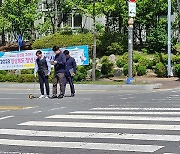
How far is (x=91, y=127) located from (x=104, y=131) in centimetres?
67

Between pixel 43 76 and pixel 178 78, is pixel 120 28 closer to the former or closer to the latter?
pixel 178 78

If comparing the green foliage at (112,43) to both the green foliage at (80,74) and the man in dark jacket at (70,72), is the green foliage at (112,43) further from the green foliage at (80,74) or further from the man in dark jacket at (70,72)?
the man in dark jacket at (70,72)

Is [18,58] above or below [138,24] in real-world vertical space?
below

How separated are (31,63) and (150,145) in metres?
22.1

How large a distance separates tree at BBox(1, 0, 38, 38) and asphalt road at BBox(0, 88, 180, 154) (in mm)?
27535

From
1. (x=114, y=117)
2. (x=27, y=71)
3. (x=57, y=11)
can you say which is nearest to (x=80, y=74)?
(x=27, y=71)

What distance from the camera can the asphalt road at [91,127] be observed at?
352 inches

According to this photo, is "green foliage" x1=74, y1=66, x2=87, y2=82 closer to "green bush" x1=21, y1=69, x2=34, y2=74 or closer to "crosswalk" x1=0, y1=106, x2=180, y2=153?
"green bush" x1=21, y1=69, x2=34, y2=74

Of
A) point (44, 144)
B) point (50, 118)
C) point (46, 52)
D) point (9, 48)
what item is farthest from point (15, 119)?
point (9, 48)

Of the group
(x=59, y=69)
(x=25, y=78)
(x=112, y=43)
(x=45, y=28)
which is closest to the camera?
(x=59, y=69)

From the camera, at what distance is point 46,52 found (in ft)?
97.7

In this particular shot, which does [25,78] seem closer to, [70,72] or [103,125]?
[70,72]

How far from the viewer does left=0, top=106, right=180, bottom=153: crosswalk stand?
9.16m

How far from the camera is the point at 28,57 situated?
30.6m
